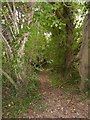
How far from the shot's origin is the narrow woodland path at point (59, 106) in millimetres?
3158

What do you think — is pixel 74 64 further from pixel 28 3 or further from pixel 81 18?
pixel 28 3

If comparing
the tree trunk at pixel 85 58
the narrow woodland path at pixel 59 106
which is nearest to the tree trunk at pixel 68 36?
the tree trunk at pixel 85 58

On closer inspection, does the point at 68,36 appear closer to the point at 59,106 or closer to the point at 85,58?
the point at 85,58

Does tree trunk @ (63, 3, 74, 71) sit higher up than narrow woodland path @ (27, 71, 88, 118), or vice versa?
tree trunk @ (63, 3, 74, 71)

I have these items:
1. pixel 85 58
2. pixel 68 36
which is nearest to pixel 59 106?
pixel 85 58

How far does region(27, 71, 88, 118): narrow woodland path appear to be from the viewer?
3158mm

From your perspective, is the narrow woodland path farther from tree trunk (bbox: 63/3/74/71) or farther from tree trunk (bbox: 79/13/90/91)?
tree trunk (bbox: 63/3/74/71)

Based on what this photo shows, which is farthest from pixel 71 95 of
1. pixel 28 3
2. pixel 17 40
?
pixel 28 3

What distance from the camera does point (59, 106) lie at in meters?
3.35

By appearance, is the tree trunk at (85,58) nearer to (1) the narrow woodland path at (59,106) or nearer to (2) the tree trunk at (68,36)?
(1) the narrow woodland path at (59,106)

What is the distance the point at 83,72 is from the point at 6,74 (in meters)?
1.26

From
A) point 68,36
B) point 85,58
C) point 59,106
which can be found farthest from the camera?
point 68,36

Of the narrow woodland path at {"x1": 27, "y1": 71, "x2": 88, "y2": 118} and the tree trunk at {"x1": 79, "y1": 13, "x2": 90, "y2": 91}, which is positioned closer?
the narrow woodland path at {"x1": 27, "y1": 71, "x2": 88, "y2": 118}

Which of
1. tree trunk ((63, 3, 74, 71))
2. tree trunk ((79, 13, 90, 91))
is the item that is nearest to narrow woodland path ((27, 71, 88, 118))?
tree trunk ((79, 13, 90, 91))
